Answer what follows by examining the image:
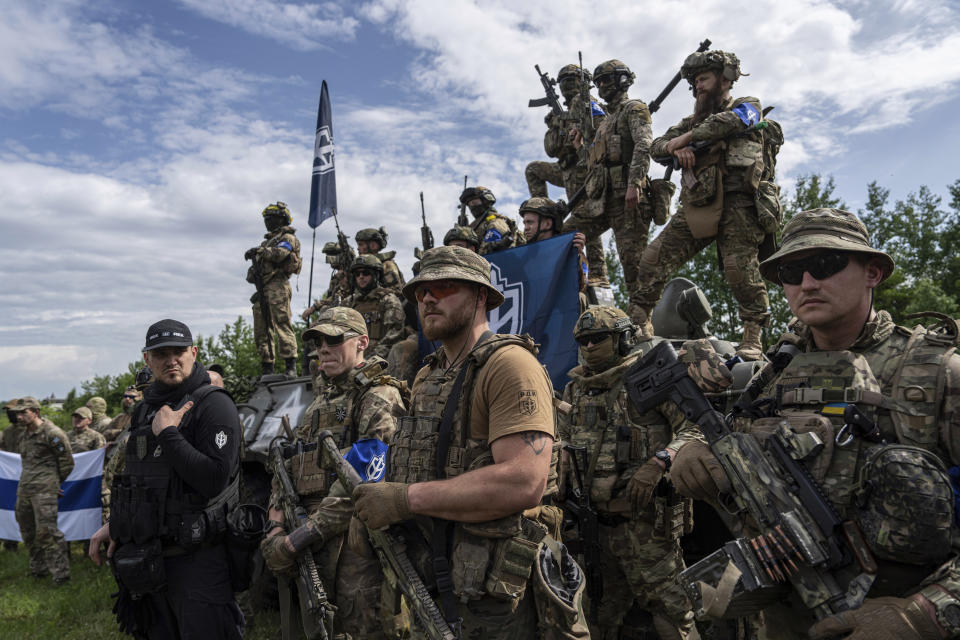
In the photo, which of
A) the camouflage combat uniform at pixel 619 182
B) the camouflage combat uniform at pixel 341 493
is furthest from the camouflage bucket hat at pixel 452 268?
the camouflage combat uniform at pixel 619 182

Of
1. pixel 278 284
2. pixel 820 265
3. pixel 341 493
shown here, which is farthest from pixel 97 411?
pixel 820 265

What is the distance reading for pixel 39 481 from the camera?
31.0 ft

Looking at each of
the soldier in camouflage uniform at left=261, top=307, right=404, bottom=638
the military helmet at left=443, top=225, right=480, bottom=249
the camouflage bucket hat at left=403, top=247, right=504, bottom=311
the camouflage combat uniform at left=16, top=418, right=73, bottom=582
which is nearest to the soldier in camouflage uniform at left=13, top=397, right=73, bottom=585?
the camouflage combat uniform at left=16, top=418, right=73, bottom=582

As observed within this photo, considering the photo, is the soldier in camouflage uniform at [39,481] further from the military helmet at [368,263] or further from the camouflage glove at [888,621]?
the camouflage glove at [888,621]

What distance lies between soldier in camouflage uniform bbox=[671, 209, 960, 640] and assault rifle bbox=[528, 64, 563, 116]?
679 cm

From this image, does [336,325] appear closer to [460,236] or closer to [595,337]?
[595,337]

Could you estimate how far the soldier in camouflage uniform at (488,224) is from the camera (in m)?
7.95

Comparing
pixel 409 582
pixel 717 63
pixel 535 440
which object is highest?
pixel 717 63

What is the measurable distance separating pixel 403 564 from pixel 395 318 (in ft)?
18.8

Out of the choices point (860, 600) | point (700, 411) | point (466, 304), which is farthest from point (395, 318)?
point (860, 600)

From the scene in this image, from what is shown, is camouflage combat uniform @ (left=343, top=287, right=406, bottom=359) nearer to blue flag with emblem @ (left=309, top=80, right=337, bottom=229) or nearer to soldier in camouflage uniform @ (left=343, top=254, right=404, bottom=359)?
soldier in camouflage uniform @ (left=343, top=254, right=404, bottom=359)

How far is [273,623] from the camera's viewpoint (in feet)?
21.4

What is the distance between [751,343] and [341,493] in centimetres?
365

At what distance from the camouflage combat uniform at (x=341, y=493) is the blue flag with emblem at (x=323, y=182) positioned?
7841 millimetres
